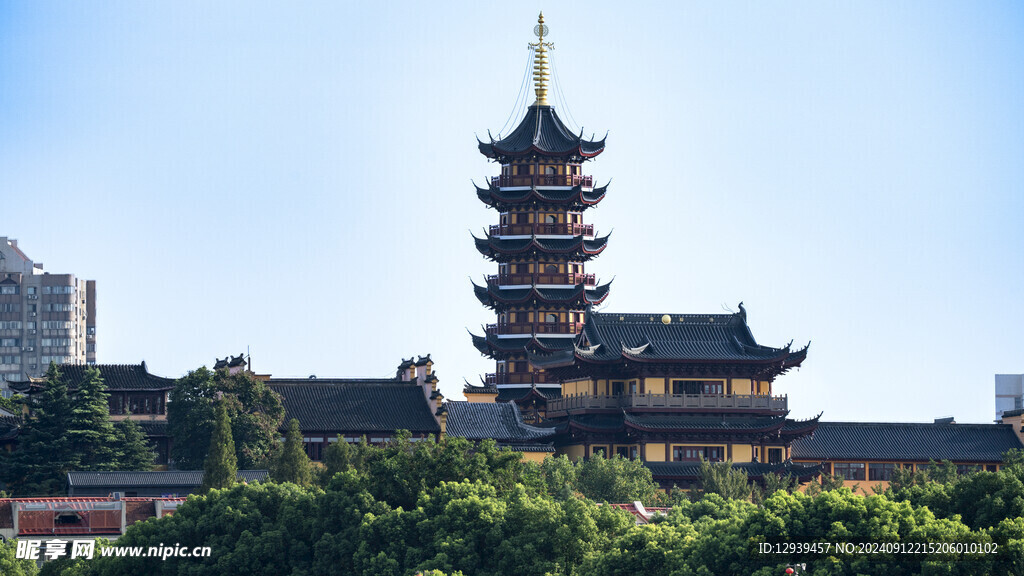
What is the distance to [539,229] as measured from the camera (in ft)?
411

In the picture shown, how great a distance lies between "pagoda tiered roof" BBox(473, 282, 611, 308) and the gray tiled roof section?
19742mm

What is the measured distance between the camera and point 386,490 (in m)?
70.9

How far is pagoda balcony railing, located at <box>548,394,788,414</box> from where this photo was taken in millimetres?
104125

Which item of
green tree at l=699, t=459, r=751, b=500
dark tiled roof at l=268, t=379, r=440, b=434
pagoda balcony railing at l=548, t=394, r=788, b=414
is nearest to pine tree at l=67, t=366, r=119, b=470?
dark tiled roof at l=268, t=379, r=440, b=434

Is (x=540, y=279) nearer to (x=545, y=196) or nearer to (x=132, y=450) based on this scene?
(x=545, y=196)

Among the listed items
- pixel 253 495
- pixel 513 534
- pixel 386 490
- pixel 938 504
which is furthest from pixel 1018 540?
pixel 253 495

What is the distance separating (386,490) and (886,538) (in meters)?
22.9

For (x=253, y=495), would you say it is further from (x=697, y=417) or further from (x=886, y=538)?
(x=697, y=417)

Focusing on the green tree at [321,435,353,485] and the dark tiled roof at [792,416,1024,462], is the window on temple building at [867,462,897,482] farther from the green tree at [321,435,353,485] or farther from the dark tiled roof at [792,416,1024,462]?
the green tree at [321,435,353,485]

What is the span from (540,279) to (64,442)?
3765 centimetres

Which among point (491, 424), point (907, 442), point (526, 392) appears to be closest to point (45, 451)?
point (491, 424)

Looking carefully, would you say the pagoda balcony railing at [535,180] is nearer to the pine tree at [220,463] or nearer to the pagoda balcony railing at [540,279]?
the pagoda balcony railing at [540,279]

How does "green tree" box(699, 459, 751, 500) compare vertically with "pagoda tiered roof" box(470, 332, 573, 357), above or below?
below

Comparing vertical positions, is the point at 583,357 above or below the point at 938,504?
above
